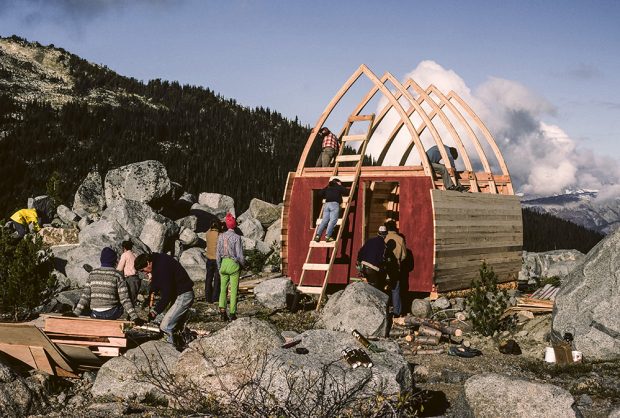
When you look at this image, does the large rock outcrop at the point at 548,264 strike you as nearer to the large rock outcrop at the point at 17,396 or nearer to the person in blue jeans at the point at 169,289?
the person in blue jeans at the point at 169,289

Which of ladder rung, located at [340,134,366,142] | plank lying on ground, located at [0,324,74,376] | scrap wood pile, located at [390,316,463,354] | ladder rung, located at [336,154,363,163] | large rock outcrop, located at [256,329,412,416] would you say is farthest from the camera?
ladder rung, located at [340,134,366,142]

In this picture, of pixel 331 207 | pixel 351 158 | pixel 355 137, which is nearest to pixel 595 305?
pixel 331 207

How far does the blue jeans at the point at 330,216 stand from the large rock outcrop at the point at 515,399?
28.2ft

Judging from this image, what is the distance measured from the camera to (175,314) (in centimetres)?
954

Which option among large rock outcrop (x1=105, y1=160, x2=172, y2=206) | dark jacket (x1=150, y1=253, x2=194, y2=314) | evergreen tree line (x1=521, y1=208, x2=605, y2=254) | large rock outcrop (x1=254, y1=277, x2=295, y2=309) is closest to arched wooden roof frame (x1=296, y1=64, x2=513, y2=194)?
large rock outcrop (x1=254, y1=277, x2=295, y2=309)

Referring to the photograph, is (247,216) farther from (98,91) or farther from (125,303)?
(98,91)

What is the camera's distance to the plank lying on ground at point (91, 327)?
916 cm

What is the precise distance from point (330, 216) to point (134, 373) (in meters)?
7.79

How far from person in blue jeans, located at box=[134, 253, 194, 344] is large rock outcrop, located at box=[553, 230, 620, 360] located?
21.7 ft

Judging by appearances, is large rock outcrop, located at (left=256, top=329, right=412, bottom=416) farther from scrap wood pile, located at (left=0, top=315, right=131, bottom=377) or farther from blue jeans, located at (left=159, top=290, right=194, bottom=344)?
scrap wood pile, located at (left=0, top=315, right=131, bottom=377)

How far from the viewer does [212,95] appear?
92.2 metres

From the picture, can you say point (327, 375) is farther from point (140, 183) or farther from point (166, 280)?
point (140, 183)

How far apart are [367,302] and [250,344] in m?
3.97

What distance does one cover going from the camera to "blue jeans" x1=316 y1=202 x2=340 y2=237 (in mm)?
15273
